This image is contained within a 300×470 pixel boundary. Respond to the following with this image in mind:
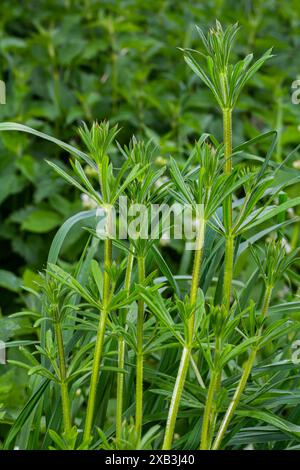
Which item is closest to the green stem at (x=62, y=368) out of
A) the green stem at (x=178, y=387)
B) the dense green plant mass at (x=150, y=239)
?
the dense green plant mass at (x=150, y=239)

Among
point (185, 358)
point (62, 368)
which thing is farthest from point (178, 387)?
point (62, 368)

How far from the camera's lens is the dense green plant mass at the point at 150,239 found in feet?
3.21

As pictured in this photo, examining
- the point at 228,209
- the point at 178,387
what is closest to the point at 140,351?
the point at 178,387

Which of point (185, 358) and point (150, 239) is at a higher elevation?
point (150, 239)

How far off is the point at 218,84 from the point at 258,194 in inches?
5.3

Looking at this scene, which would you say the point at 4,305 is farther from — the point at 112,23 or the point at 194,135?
the point at 112,23

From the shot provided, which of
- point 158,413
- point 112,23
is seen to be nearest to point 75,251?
point 112,23

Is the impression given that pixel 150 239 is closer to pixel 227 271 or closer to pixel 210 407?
pixel 227 271

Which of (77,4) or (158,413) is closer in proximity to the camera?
(158,413)

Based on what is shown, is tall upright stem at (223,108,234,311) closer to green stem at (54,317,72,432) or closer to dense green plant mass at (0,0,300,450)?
dense green plant mass at (0,0,300,450)

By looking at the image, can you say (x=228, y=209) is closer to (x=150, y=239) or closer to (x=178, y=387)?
(x=150, y=239)

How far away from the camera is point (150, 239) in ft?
3.28

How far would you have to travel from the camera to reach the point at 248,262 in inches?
86.6
